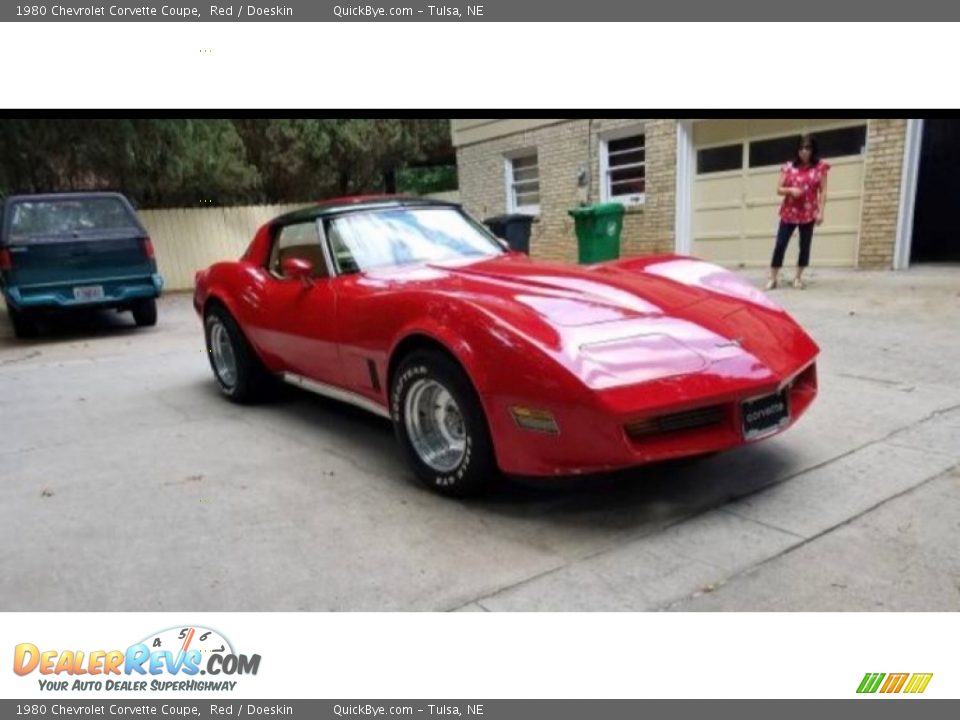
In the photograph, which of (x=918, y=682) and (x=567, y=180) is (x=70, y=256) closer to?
(x=567, y=180)

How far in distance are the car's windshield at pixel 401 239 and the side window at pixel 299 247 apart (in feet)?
0.39

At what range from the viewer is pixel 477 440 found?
2732 millimetres

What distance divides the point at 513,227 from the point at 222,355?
643 centimetres

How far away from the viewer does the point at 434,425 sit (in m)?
3.09

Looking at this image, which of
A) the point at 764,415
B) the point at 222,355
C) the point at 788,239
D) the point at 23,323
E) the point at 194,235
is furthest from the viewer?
the point at 194,235

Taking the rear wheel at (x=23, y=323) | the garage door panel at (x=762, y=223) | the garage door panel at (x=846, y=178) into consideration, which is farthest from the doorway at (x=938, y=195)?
the rear wheel at (x=23, y=323)

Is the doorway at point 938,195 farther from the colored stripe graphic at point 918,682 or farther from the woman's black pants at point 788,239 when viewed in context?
the colored stripe graphic at point 918,682

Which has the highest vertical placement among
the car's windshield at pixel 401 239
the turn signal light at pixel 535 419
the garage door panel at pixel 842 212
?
the car's windshield at pixel 401 239

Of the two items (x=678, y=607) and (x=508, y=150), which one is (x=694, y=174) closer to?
(x=508, y=150)

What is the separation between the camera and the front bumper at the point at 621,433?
238cm

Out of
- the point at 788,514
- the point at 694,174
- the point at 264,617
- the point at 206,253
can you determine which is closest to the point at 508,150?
the point at 694,174

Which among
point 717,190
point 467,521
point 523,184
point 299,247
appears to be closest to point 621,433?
point 467,521

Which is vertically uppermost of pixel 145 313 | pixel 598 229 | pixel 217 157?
pixel 217 157

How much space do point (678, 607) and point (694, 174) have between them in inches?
375
